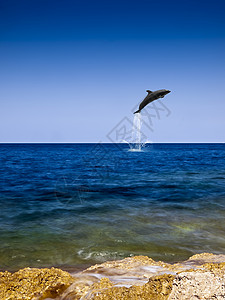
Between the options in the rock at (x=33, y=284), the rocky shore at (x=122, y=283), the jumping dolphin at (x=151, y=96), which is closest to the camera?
the rocky shore at (x=122, y=283)

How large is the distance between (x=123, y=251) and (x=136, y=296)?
2865mm

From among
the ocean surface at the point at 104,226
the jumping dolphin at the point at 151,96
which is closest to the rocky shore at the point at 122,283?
the ocean surface at the point at 104,226

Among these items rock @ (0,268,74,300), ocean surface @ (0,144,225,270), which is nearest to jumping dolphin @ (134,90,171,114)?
ocean surface @ (0,144,225,270)

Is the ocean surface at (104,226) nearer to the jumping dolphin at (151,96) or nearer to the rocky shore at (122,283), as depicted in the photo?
the rocky shore at (122,283)

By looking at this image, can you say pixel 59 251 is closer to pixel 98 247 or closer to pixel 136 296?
pixel 98 247

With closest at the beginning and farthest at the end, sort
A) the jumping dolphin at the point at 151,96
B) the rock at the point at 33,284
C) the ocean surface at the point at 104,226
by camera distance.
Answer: the rock at the point at 33,284
the ocean surface at the point at 104,226
the jumping dolphin at the point at 151,96

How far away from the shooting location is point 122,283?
3.28 meters

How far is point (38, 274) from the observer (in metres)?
3.41

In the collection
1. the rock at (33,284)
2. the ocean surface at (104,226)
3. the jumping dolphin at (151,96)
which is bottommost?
the ocean surface at (104,226)

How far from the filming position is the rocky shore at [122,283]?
2609 millimetres

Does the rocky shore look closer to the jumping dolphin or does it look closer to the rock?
the rock

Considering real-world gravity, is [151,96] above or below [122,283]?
above

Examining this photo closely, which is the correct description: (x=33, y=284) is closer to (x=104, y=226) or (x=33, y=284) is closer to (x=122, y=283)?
→ (x=122, y=283)

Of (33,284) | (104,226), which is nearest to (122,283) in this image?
Answer: (33,284)
